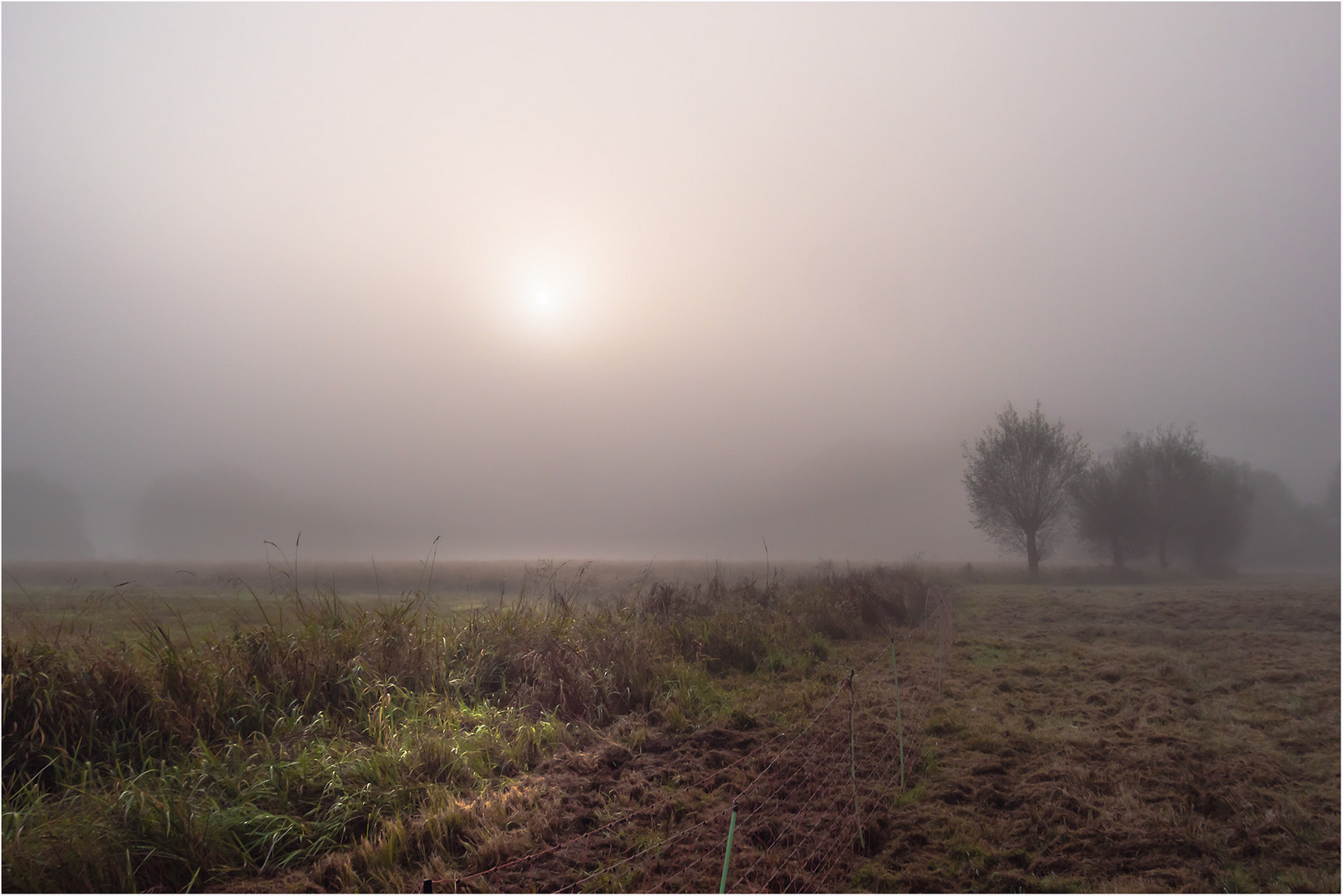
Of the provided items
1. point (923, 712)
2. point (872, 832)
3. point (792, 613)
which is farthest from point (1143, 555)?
point (872, 832)

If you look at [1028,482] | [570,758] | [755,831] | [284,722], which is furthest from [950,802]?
[1028,482]

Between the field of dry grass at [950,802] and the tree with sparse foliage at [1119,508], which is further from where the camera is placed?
the tree with sparse foliage at [1119,508]

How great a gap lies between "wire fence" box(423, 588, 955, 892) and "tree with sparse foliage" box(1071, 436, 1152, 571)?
31284mm

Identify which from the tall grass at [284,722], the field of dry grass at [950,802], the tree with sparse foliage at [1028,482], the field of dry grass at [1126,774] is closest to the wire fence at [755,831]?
the field of dry grass at [950,802]

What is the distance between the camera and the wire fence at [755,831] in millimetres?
3422

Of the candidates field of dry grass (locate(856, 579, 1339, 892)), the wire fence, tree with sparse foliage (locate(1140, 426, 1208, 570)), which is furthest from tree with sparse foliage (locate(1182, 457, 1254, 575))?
the wire fence

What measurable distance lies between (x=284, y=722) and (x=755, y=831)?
145 inches

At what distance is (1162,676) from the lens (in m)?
8.95

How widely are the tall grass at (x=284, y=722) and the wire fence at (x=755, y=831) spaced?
982 millimetres

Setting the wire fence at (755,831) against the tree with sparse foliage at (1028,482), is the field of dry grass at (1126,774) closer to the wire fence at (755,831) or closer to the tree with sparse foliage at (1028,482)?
the wire fence at (755,831)

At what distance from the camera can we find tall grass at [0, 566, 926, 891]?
3354mm

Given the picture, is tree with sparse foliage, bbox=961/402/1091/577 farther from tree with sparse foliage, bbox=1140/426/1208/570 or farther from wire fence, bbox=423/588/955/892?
wire fence, bbox=423/588/955/892

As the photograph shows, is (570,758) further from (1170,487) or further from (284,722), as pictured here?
(1170,487)

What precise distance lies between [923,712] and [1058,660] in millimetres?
4898
